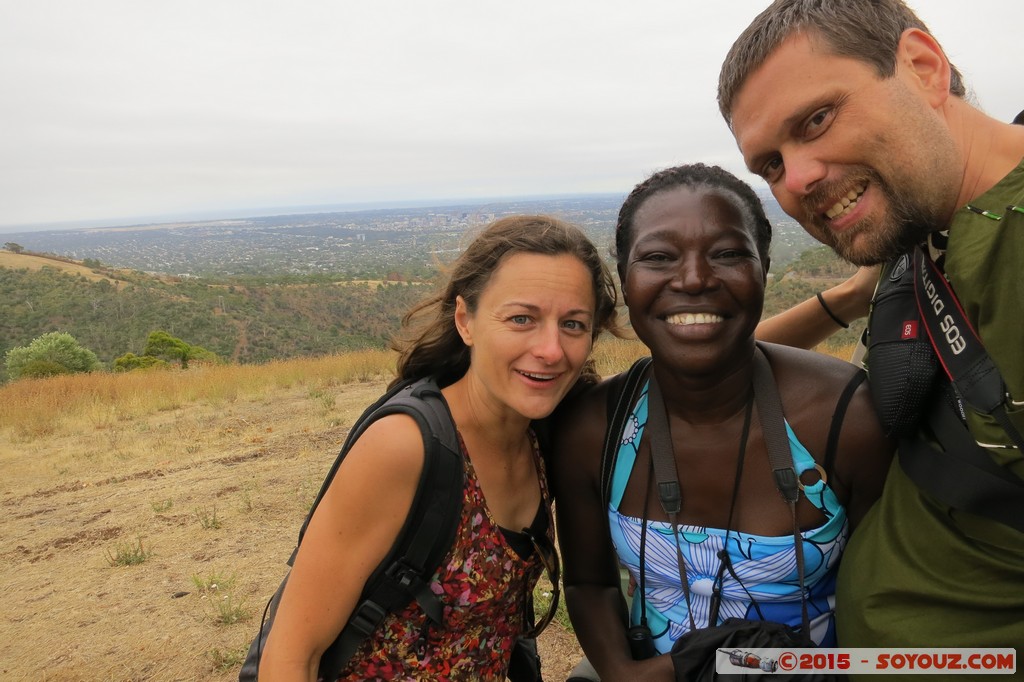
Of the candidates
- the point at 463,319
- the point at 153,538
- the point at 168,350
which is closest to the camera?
the point at 463,319

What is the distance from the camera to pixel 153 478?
671 centimetres

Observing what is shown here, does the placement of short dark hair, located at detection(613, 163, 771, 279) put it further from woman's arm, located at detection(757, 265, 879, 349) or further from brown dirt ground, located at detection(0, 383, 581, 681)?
brown dirt ground, located at detection(0, 383, 581, 681)

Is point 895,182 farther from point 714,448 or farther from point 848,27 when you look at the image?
point 714,448

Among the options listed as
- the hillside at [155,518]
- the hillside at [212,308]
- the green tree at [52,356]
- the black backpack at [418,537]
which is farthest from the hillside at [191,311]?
the black backpack at [418,537]

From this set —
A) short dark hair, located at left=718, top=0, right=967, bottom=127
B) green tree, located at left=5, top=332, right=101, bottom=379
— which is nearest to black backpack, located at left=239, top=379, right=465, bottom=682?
short dark hair, located at left=718, top=0, right=967, bottom=127

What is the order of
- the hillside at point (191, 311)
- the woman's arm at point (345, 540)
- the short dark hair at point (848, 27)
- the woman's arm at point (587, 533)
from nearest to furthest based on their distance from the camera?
the short dark hair at point (848, 27)
the woman's arm at point (345, 540)
the woman's arm at point (587, 533)
the hillside at point (191, 311)

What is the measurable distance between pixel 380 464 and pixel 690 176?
1.15 meters

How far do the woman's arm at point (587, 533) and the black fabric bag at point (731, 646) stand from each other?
0.98 feet

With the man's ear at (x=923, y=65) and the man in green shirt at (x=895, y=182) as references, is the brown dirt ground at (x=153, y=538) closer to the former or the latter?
the man in green shirt at (x=895, y=182)

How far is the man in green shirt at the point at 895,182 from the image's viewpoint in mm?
1275

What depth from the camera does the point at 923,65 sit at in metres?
1.41

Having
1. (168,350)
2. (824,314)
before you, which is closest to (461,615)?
(824,314)

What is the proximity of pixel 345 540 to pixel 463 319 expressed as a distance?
2.48ft

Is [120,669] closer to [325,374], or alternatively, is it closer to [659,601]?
[659,601]
